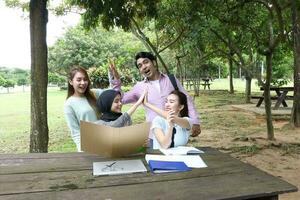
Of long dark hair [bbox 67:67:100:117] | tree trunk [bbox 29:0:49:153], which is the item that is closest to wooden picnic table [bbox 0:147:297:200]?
long dark hair [bbox 67:67:100:117]

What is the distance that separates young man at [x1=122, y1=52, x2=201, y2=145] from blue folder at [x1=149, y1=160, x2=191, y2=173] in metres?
0.87

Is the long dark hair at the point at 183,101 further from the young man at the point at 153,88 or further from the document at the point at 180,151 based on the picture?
the document at the point at 180,151

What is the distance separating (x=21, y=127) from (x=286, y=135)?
6470 millimetres

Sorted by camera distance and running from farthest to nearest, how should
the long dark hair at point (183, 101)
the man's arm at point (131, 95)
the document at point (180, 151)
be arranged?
the man's arm at point (131, 95), the long dark hair at point (183, 101), the document at point (180, 151)

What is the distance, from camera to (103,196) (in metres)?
1.72

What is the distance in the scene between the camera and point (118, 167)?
7.13 feet

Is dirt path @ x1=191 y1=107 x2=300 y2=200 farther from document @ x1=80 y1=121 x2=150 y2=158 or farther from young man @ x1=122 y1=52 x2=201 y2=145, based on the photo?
document @ x1=80 y1=121 x2=150 y2=158

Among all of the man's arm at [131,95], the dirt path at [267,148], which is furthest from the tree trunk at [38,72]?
the dirt path at [267,148]

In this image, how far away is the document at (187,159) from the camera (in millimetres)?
2277

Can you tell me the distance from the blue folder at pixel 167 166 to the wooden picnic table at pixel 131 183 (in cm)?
6

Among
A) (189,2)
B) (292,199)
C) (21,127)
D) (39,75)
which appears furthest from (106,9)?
(21,127)

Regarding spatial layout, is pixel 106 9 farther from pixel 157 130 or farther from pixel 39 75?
pixel 157 130

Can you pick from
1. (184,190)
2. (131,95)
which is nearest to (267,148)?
(131,95)

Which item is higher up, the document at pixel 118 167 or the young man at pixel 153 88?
the young man at pixel 153 88
